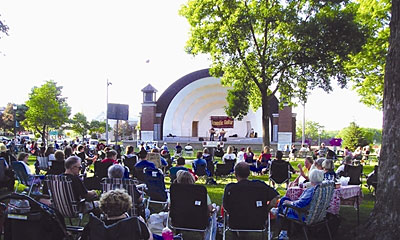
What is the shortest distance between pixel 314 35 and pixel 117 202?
14969mm

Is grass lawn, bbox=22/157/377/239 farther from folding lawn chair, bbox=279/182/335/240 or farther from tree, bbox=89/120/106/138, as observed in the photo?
tree, bbox=89/120/106/138

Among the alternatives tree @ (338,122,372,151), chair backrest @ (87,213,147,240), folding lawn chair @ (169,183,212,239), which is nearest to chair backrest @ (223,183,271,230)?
folding lawn chair @ (169,183,212,239)

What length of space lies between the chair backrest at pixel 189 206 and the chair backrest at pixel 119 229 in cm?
154

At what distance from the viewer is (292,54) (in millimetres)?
16750

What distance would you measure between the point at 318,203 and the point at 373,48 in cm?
1724

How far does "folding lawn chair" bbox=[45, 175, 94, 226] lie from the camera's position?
454 centimetres

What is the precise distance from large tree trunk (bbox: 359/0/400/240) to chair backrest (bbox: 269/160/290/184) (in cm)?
395

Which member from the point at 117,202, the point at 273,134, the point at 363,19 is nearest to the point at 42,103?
the point at 273,134

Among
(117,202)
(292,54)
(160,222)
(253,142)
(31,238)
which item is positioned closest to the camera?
(117,202)

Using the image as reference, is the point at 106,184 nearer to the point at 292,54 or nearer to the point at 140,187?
the point at 140,187

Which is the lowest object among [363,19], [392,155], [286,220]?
[286,220]

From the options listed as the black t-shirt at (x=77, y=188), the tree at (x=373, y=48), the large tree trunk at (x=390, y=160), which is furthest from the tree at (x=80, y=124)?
the large tree trunk at (x=390, y=160)

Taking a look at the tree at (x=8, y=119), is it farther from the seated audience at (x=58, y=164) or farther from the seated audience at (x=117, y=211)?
the seated audience at (x=117, y=211)

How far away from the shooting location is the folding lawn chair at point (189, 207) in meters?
4.09
